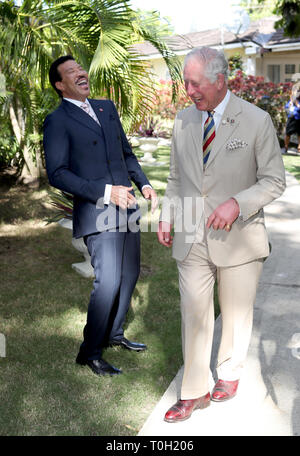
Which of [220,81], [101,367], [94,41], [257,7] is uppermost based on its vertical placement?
[220,81]

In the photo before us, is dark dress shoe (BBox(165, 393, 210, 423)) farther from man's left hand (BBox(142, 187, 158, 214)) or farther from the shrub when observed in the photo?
the shrub

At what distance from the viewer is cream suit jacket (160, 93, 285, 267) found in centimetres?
290

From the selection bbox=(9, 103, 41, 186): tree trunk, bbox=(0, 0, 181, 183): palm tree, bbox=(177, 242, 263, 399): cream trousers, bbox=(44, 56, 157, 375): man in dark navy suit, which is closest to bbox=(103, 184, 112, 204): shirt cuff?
bbox=(44, 56, 157, 375): man in dark navy suit

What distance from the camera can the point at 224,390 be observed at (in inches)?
129

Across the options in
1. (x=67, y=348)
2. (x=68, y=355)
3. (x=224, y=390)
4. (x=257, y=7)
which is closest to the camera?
(x=224, y=390)

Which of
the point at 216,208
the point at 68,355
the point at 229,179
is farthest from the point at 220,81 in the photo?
the point at 68,355

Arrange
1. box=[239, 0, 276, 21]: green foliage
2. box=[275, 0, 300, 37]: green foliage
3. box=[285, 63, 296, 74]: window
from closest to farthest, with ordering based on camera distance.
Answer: box=[275, 0, 300, 37]: green foliage
box=[285, 63, 296, 74]: window
box=[239, 0, 276, 21]: green foliage

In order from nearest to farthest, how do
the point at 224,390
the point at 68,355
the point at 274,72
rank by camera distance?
1. the point at 224,390
2. the point at 68,355
3. the point at 274,72

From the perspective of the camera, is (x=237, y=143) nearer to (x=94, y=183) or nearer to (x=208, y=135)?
(x=208, y=135)

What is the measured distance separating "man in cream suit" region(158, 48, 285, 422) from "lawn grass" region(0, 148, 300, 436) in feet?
1.62

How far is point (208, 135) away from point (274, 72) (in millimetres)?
22325

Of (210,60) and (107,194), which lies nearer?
(210,60)

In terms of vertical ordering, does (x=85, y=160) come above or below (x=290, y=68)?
above
